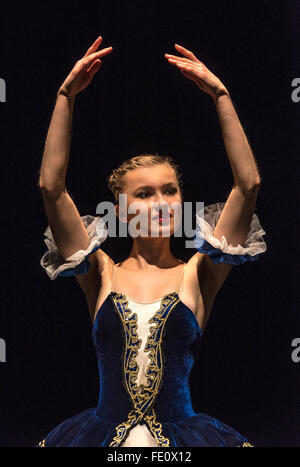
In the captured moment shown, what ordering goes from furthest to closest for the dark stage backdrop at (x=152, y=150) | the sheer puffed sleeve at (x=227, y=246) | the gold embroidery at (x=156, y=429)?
the dark stage backdrop at (x=152, y=150)
the sheer puffed sleeve at (x=227, y=246)
the gold embroidery at (x=156, y=429)

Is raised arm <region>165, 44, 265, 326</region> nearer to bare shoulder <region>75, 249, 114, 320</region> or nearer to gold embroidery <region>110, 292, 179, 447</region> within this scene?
gold embroidery <region>110, 292, 179, 447</region>

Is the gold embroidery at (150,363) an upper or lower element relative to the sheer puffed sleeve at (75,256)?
lower

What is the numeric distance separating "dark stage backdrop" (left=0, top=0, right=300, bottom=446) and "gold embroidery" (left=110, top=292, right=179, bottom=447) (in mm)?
463

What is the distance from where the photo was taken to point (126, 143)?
236cm

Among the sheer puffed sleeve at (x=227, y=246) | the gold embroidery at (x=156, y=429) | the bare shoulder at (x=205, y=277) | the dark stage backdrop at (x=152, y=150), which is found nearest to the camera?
the gold embroidery at (x=156, y=429)

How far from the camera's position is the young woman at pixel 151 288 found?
1834 mm

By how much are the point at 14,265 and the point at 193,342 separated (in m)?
0.74

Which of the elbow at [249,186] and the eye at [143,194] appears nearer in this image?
the elbow at [249,186]

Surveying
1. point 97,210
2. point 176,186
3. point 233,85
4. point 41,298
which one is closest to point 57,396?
point 41,298

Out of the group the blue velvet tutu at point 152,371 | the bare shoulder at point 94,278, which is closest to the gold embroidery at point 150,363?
the blue velvet tutu at point 152,371

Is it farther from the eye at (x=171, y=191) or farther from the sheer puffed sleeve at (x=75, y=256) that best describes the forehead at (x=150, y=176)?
the sheer puffed sleeve at (x=75, y=256)

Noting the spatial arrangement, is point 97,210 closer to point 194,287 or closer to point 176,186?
point 176,186

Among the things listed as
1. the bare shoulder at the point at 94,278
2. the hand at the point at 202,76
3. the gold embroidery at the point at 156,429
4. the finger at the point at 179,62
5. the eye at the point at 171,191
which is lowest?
the gold embroidery at the point at 156,429
